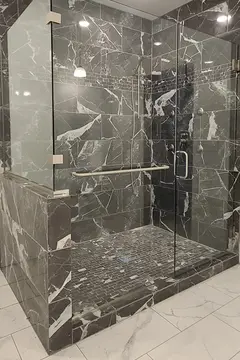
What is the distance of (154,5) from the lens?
3.15 metres

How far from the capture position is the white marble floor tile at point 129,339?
1.60m

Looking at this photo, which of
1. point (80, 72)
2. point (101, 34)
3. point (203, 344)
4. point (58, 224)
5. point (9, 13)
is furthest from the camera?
point (101, 34)

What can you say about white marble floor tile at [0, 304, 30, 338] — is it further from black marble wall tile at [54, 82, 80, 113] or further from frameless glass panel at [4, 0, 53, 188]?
black marble wall tile at [54, 82, 80, 113]

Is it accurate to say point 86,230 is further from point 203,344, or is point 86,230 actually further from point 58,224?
point 203,344

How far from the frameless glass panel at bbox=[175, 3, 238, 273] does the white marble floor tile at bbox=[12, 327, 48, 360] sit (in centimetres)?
135

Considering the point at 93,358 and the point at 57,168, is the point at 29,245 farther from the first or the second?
the point at 93,358

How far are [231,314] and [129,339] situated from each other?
0.79m

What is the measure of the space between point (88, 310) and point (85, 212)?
1.50 metres

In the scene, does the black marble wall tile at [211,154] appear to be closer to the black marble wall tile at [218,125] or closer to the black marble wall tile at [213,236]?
the black marble wall tile at [218,125]

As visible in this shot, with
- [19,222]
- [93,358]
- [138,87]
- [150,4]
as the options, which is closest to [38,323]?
[93,358]

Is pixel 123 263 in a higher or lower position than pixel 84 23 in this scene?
lower

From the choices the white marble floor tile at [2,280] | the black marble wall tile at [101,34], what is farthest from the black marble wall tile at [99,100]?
the white marble floor tile at [2,280]

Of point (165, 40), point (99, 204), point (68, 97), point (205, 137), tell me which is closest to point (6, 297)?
point (99, 204)

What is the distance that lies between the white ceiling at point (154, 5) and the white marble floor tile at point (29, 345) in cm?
332
